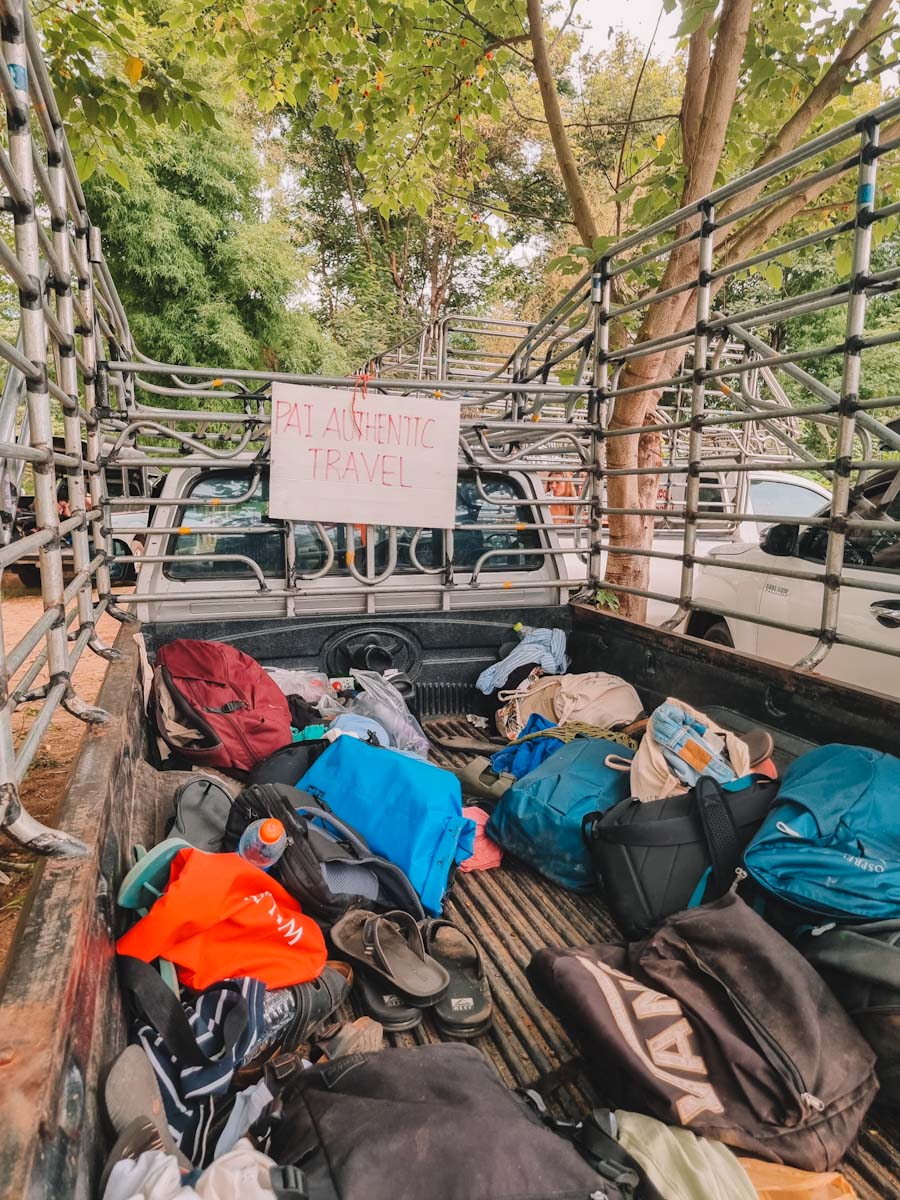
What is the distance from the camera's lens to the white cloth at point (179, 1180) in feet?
3.08

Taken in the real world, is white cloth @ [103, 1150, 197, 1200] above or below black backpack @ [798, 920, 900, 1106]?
above

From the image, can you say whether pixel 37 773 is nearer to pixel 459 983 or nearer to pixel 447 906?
pixel 447 906

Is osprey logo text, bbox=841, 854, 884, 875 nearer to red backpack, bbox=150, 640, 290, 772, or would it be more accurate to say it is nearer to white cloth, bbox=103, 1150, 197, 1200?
white cloth, bbox=103, 1150, 197, 1200

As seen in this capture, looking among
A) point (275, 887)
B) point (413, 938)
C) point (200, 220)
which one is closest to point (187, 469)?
point (275, 887)

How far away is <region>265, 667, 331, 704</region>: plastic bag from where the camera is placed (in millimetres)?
3109

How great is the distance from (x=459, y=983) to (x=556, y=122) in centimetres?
509

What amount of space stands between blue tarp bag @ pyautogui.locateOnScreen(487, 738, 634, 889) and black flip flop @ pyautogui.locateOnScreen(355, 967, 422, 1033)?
2.43ft

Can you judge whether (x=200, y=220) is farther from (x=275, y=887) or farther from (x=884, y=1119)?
(x=884, y=1119)

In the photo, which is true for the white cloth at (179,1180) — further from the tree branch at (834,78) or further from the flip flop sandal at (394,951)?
the tree branch at (834,78)

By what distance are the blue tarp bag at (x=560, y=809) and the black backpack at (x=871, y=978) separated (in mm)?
773

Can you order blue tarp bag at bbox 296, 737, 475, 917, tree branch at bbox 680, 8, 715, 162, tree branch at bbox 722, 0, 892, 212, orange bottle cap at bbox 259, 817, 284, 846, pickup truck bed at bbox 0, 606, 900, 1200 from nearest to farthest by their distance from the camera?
pickup truck bed at bbox 0, 606, 900, 1200 < orange bottle cap at bbox 259, 817, 284, 846 < blue tarp bag at bbox 296, 737, 475, 917 < tree branch at bbox 722, 0, 892, 212 < tree branch at bbox 680, 8, 715, 162

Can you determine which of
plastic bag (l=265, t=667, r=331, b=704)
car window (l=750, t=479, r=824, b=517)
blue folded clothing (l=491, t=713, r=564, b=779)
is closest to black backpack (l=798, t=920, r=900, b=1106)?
blue folded clothing (l=491, t=713, r=564, b=779)

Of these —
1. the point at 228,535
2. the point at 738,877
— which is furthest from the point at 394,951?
the point at 228,535

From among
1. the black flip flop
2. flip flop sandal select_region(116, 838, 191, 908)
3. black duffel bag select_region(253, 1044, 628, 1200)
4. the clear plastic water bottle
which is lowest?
the black flip flop
